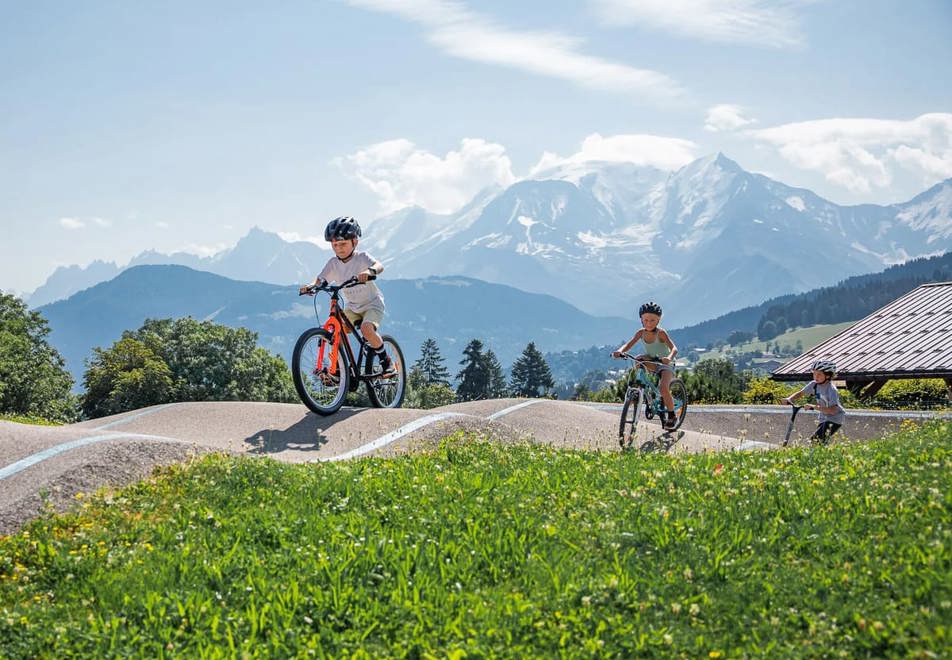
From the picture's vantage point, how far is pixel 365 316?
13.5 meters

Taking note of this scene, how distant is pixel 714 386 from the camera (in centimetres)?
2789

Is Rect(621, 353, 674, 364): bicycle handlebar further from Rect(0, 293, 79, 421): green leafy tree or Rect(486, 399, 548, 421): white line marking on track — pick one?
Rect(0, 293, 79, 421): green leafy tree

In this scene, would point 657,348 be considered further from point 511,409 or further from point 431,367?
point 431,367

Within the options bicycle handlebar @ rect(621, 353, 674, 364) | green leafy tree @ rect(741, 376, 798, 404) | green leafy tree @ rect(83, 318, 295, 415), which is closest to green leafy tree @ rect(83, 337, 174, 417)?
green leafy tree @ rect(83, 318, 295, 415)

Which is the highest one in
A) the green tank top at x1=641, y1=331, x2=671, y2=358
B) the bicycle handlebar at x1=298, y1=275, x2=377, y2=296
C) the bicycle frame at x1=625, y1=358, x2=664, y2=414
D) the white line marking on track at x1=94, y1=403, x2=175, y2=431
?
the bicycle handlebar at x1=298, y1=275, x2=377, y2=296

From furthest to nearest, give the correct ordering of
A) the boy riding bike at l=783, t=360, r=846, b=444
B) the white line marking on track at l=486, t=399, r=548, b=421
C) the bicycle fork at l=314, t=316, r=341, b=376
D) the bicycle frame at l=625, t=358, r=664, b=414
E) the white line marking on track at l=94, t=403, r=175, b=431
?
the white line marking on track at l=486, t=399, r=548, b=421
the white line marking on track at l=94, t=403, r=175, b=431
the bicycle fork at l=314, t=316, r=341, b=376
the bicycle frame at l=625, t=358, r=664, b=414
the boy riding bike at l=783, t=360, r=846, b=444

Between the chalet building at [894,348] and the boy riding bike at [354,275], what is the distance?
13.9m

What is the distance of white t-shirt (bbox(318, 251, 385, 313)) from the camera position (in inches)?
526

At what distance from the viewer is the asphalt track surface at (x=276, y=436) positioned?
8.71 meters

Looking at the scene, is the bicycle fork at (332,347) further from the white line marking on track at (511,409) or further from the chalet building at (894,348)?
the chalet building at (894,348)

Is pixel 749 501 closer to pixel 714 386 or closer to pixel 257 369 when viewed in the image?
pixel 714 386

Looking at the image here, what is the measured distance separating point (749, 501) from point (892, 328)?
2018 centimetres

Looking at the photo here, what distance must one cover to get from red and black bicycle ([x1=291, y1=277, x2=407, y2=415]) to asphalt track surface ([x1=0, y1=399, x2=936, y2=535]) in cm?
41

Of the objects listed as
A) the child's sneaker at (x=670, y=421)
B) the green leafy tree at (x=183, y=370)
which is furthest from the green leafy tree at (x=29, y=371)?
the child's sneaker at (x=670, y=421)
